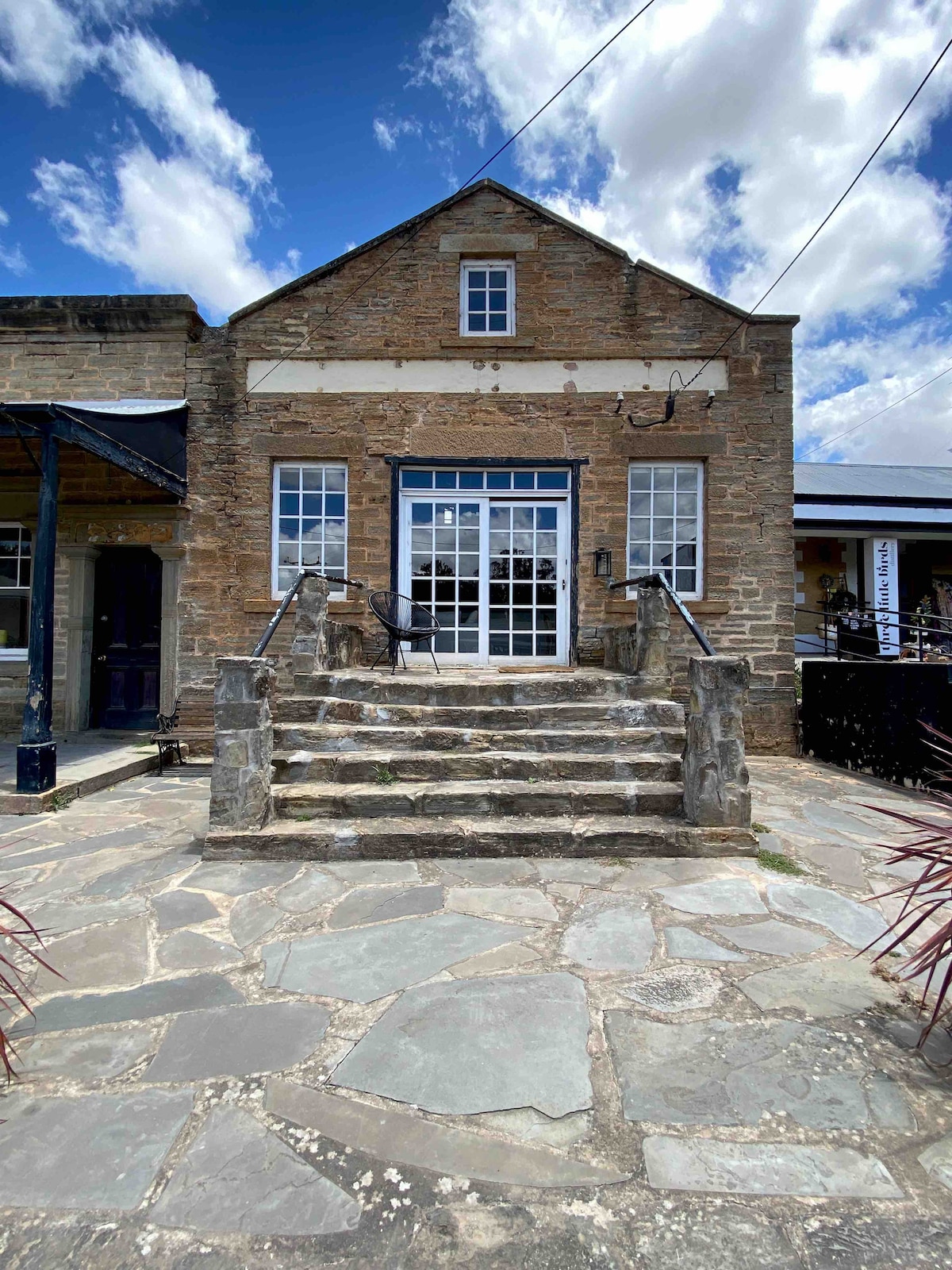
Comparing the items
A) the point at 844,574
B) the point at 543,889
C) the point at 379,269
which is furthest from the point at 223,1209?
the point at 844,574

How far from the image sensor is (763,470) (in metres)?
7.11

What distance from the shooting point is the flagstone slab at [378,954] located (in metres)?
2.39

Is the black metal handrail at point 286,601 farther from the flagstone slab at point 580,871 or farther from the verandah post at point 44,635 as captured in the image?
the flagstone slab at point 580,871

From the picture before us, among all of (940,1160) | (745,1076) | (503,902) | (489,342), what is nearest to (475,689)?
(503,902)

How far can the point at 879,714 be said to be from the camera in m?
6.20

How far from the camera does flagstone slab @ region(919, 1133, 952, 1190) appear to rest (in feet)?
5.16

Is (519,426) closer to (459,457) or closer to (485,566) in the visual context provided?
(459,457)

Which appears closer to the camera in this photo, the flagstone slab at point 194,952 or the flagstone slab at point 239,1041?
the flagstone slab at point 239,1041

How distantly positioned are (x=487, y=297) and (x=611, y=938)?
7.10 metres

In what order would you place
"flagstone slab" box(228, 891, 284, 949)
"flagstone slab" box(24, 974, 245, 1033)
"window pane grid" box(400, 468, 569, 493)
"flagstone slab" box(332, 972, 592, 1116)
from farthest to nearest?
"window pane grid" box(400, 468, 569, 493)
"flagstone slab" box(228, 891, 284, 949)
"flagstone slab" box(24, 974, 245, 1033)
"flagstone slab" box(332, 972, 592, 1116)

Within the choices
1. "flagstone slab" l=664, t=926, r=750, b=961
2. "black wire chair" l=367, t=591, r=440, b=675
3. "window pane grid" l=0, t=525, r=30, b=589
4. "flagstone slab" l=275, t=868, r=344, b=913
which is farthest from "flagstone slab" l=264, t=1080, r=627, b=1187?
"window pane grid" l=0, t=525, r=30, b=589

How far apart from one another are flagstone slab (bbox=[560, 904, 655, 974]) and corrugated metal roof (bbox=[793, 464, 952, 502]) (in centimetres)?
1088

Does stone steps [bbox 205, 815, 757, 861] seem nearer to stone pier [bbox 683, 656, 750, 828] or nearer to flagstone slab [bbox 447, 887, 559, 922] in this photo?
stone pier [bbox 683, 656, 750, 828]

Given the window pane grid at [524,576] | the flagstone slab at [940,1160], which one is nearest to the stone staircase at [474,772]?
the window pane grid at [524,576]
